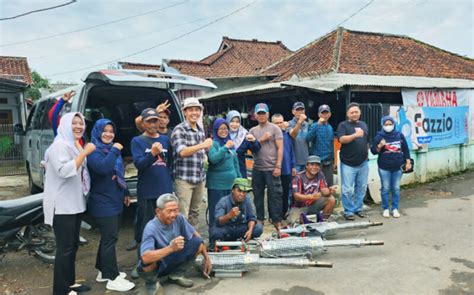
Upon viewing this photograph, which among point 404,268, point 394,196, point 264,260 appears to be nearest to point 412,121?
point 394,196

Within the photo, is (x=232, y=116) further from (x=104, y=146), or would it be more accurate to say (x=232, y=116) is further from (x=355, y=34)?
(x=355, y=34)

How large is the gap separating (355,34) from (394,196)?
1031cm

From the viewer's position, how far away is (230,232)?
12.8 feet

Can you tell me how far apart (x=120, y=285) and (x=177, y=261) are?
24.2 inches

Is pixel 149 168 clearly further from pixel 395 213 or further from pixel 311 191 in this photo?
pixel 395 213

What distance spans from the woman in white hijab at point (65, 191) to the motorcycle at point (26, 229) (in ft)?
3.25

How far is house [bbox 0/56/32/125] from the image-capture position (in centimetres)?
1330

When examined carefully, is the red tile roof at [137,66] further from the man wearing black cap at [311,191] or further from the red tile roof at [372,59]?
the man wearing black cap at [311,191]

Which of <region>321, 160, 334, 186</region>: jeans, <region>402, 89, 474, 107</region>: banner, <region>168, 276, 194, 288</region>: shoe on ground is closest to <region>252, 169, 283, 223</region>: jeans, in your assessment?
<region>321, 160, 334, 186</region>: jeans

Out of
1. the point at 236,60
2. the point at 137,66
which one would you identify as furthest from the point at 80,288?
the point at 236,60

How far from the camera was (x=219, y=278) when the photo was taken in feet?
11.5

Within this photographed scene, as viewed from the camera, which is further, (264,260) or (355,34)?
(355,34)

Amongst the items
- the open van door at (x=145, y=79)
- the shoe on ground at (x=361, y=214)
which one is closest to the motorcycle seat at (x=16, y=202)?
the open van door at (x=145, y=79)

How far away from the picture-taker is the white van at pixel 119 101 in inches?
173
